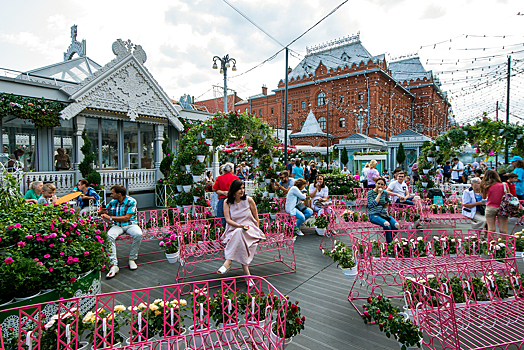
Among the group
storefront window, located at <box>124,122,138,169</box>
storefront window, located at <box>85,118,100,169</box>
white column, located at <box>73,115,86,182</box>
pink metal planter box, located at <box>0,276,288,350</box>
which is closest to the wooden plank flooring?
pink metal planter box, located at <box>0,276,288,350</box>

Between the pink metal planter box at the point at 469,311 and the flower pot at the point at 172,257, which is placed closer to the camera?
the pink metal planter box at the point at 469,311

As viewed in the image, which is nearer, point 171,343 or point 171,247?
point 171,343

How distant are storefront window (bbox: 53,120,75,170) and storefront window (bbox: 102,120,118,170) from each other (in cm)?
123

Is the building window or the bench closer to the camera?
the bench

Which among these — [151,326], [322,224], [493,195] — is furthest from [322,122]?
[151,326]

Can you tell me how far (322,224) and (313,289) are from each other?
126 inches

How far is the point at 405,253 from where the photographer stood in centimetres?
470

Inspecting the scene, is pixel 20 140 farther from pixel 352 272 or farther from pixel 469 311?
pixel 469 311

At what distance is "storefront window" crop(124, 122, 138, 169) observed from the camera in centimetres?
1264

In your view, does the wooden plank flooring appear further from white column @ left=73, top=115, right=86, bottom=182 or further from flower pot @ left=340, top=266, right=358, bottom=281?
white column @ left=73, top=115, right=86, bottom=182

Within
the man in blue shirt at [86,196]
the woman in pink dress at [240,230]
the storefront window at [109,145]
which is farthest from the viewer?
the storefront window at [109,145]

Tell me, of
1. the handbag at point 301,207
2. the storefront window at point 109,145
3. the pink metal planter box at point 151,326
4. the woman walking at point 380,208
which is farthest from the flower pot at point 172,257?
the storefront window at point 109,145

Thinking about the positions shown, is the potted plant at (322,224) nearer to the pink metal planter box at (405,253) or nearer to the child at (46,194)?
the pink metal planter box at (405,253)

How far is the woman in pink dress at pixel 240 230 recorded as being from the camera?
4297 mm
